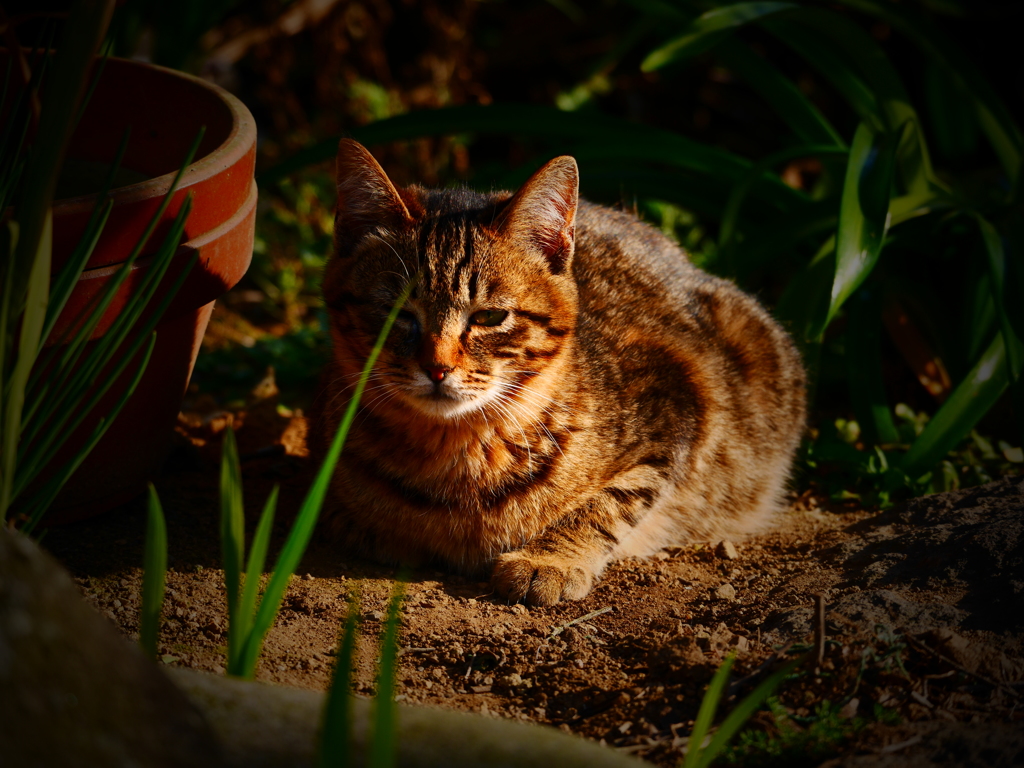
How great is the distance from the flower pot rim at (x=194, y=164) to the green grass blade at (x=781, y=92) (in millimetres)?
2017

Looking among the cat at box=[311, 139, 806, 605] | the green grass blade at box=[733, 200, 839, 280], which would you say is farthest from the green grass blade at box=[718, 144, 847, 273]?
the cat at box=[311, 139, 806, 605]

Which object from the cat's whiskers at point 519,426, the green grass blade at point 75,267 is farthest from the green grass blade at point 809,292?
the green grass blade at point 75,267

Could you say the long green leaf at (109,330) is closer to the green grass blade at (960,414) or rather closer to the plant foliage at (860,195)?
the plant foliage at (860,195)

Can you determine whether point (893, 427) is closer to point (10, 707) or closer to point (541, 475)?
point (541, 475)

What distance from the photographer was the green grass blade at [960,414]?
9.39ft

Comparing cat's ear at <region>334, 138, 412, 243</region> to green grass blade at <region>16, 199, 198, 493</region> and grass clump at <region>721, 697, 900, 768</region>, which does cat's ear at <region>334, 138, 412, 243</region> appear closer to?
green grass blade at <region>16, 199, 198, 493</region>

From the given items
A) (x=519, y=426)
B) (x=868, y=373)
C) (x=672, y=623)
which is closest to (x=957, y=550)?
(x=672, y=623)

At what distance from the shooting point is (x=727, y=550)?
8.72ft

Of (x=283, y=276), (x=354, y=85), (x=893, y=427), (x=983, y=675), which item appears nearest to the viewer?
(x=983, y=675)

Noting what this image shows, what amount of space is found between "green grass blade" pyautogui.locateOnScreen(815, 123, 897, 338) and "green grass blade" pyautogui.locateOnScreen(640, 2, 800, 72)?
1.80 feet

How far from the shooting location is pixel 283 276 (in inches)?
174

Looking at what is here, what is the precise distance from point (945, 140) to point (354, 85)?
Result: 9.98 feet

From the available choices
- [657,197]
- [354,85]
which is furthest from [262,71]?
[657,197]

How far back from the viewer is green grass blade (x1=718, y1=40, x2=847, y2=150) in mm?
3564
